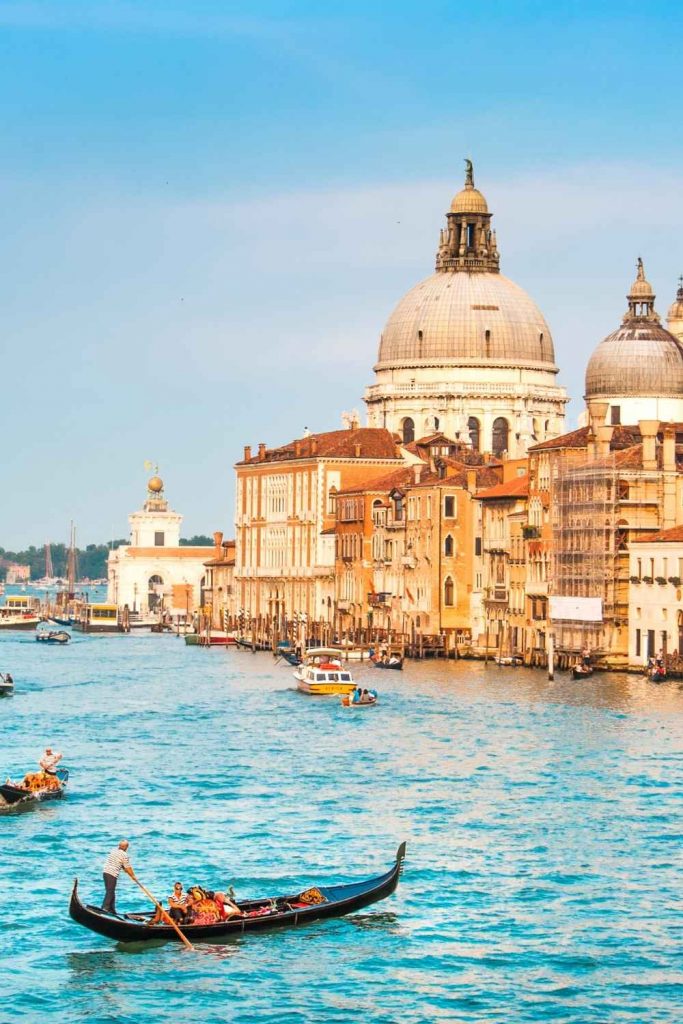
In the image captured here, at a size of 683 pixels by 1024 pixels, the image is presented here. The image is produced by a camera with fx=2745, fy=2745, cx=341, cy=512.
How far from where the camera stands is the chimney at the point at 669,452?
8869 cm

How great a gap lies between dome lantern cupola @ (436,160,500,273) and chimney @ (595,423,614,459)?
169 ft

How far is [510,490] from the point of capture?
10231 centimetres

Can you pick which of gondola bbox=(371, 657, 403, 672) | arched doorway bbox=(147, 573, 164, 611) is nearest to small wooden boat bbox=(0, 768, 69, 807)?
gondola bbox=(371, 657, 403, 672)

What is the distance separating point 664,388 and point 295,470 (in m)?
18.0

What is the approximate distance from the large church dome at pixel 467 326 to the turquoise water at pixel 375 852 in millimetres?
69613

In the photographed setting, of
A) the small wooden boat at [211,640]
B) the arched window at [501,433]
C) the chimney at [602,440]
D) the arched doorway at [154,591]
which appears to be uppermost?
the arched window at [501,433]

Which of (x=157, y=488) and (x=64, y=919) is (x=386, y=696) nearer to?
(x=64, y=919)

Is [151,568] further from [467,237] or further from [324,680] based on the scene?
[324,680]

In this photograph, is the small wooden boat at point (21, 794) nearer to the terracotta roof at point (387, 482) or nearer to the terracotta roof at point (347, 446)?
the terracotta roof at point (387, 482)

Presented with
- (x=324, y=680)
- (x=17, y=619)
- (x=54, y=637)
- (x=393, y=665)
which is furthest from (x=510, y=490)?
(x=17, y=619)

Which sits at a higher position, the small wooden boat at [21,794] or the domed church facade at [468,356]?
the domed church facade at [468,356]

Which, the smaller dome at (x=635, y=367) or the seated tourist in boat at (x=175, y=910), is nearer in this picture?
the seated tourist in boat at (x=175, y=910)

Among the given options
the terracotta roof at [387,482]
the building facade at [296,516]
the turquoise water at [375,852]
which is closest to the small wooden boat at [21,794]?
the turquoise water at [375,852]

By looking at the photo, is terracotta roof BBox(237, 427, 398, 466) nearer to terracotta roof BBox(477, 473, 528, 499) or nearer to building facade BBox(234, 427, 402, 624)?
building facade BBox(234, 427, 402, 624)
